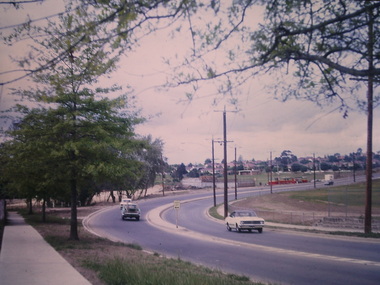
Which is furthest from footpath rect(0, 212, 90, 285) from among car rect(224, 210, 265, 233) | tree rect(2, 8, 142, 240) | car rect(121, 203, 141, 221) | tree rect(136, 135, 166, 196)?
tree rect(136, 135, 166, 196)

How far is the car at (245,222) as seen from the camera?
2572 centimetres

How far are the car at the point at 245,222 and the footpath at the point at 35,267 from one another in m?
14.7

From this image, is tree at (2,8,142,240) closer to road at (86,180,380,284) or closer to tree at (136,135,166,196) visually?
road at (86,180,380,284)

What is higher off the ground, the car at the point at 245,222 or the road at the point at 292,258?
the road at the point at 292,258

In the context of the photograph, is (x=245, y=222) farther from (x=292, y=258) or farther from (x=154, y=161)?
(x=154, y=161)

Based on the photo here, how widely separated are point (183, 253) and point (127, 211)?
2256 cm

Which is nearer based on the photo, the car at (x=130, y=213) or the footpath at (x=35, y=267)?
the footpath at (x=35, y=267)

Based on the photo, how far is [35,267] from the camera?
10.0 metres

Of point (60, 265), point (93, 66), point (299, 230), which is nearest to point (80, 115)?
point (60, 265)

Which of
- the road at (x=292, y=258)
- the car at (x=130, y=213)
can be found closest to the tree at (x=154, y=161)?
the car at (x=130, y=213)

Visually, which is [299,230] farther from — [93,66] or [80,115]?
[93,66]

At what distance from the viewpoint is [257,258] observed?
47.4 ft

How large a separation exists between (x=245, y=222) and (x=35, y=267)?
59.2ft

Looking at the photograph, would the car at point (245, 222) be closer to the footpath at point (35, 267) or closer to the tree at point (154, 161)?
the footpath at point (35, 267)
